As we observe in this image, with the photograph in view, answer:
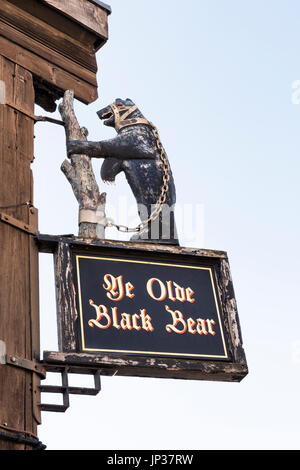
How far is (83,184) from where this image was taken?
871 cm

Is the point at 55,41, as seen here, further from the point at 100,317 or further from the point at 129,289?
the point at 100,317

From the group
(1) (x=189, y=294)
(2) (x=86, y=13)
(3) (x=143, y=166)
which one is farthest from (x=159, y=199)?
(2) (x=86, y=13)

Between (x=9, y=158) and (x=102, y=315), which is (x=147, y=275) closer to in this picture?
(x=102, y=315)

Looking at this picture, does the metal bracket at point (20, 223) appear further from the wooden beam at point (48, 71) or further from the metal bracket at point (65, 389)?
the wooden beam at point (48, 71)

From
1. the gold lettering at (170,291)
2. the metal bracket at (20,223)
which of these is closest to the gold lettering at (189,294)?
the gold lettering at (170,291)

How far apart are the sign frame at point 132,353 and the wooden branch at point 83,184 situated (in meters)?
0.36

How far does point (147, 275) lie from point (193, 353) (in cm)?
78

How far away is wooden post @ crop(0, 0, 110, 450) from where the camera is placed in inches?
282

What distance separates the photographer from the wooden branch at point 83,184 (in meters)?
8.44

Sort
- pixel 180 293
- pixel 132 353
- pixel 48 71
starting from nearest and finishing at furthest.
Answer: pixel 132 353
pixel 180 293
pixel 48 71

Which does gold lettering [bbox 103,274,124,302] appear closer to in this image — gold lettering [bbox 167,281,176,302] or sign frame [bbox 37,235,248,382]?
sign frame [bbox 37,235,248,382]

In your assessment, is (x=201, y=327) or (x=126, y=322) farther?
(x=201, y=327)

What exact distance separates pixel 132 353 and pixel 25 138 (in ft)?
7.65
